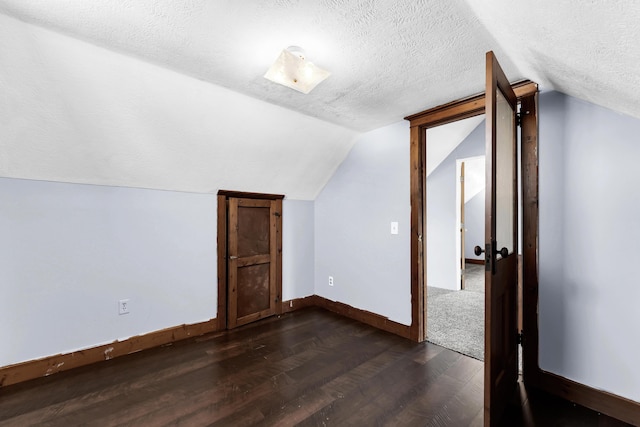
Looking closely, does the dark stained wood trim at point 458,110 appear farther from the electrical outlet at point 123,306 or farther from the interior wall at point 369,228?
the electrical outlet at point 123,306

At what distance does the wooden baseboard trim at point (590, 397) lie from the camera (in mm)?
1664

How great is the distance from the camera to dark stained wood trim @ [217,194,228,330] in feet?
9.96

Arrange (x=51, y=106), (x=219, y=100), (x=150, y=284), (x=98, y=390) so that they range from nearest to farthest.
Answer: (x=51, y=106)
(x=98, y=390)
(x=219, y=100)
(x=150, y=284)

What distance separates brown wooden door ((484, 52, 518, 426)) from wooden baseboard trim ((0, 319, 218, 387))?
2500mm

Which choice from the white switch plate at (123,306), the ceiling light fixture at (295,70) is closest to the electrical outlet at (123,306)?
the white switch plate at (123,306)

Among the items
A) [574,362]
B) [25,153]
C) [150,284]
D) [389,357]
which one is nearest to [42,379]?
[150,284]

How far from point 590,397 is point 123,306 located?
3.42 m

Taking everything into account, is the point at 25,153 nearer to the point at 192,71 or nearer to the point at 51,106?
the point at 51,106

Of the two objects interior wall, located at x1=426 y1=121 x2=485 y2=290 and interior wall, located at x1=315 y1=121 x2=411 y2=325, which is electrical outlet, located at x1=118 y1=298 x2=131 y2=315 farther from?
interior wall, located at x1=426 y1=121 x2=485 y2=290

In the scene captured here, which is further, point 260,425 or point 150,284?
point 150,284

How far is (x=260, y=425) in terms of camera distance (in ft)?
5.39

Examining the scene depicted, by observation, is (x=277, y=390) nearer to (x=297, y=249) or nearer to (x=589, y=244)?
(x=297, y=249)

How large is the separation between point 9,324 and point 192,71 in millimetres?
2170

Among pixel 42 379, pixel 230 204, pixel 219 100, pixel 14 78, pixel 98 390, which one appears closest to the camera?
pixel 14 78
